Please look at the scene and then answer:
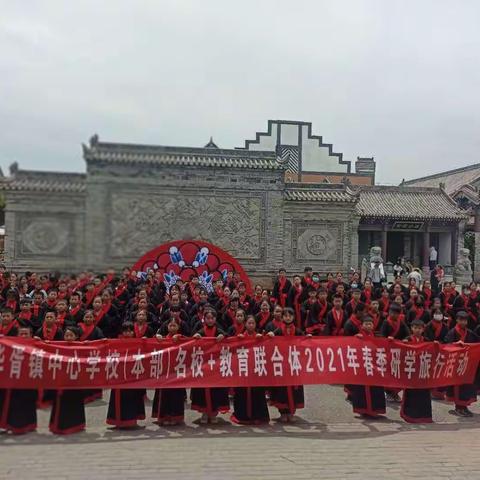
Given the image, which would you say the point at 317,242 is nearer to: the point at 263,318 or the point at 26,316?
the point at 263,318

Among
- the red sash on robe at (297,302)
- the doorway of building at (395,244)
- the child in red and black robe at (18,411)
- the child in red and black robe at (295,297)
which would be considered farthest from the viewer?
the doorway of building at (395,244)

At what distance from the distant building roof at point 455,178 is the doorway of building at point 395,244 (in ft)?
26.8

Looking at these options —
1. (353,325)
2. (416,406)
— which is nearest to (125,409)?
(353,325)

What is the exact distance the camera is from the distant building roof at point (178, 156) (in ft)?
21.2

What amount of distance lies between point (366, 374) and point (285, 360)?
990mm

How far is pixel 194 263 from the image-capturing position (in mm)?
13242

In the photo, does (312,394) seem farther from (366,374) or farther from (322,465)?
(322,465)

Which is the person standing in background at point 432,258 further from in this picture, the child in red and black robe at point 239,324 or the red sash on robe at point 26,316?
the red sash on robe at point 26,316

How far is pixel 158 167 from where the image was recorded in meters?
9.49

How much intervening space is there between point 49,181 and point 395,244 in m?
21.2

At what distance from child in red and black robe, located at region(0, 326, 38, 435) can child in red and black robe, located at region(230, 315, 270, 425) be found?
7.38 feet

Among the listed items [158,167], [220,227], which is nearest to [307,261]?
[220,227]

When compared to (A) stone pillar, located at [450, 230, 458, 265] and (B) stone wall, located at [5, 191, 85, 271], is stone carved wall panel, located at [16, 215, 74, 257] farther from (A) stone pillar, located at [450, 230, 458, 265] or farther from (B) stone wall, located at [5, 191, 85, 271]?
(A) stone pillar, located at [450, 230, 458, 265]

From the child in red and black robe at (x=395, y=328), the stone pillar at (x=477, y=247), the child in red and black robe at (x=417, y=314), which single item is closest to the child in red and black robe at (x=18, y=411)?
the child in red and black robe at (x=395, y=328)
